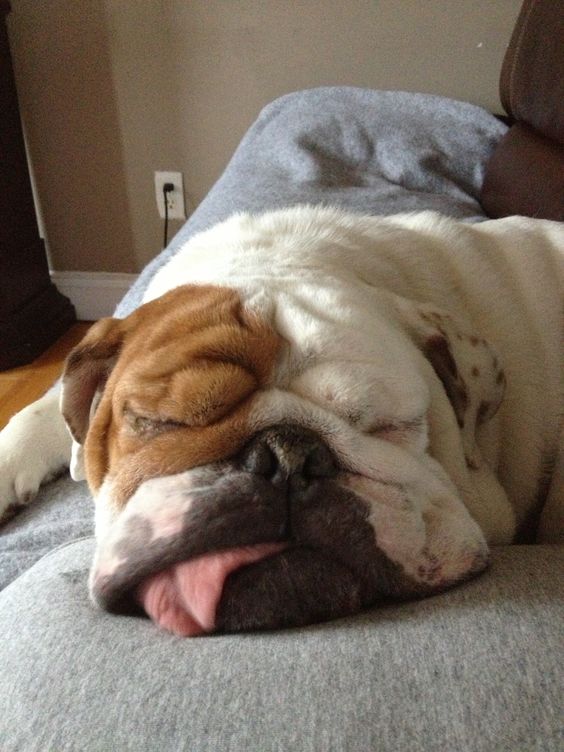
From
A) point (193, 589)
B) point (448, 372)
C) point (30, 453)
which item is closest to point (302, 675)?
point (193, 589)

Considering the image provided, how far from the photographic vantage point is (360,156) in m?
2.35

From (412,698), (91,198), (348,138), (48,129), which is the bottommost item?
(91,198)

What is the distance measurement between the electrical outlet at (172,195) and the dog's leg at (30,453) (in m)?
1.91

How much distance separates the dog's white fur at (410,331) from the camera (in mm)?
890

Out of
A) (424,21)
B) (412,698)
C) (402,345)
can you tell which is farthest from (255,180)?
(412,698)

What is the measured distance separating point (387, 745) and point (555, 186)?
1.74 m

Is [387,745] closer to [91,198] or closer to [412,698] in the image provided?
[412,698]

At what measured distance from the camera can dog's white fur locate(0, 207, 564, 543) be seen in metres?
0.89

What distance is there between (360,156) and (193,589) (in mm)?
1889

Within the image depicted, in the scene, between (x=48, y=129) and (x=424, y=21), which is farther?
(x=48, y=129)

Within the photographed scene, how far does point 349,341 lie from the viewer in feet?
2.92

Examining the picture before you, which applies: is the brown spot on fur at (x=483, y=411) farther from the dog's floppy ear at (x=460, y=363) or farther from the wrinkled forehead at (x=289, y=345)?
the wrinkled forehead at (x=289, y=345)

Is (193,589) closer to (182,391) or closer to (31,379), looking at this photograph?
(182,391)

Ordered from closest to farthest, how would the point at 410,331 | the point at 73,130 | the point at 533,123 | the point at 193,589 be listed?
the point at 193,589 → the point at 410,331 → the point at 533,123 → the point at 73,130
